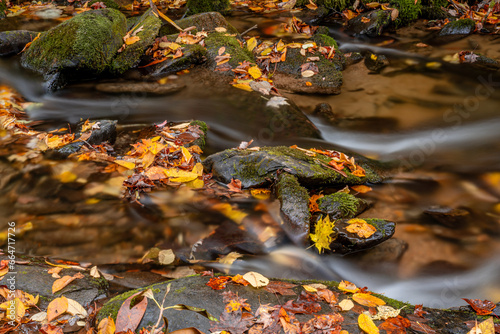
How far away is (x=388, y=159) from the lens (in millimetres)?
4820

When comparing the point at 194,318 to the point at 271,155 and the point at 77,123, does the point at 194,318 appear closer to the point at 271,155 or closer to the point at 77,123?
the point at 271,155

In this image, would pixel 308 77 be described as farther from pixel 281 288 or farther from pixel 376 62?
pixel 281 288

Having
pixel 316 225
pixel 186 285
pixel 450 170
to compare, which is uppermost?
pixel 186 285

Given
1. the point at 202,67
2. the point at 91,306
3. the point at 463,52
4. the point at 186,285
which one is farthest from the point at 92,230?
the point at 463,52

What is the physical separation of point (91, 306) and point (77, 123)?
3.64 metres

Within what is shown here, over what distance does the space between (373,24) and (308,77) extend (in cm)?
303

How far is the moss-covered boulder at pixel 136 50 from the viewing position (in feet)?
20.9

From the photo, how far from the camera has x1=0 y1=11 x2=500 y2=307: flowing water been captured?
3086 mm

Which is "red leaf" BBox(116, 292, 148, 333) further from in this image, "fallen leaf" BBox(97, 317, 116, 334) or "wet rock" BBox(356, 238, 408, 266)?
"wet rock" BBox(356, 238, 408, 266)

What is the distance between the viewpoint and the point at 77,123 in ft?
17.1

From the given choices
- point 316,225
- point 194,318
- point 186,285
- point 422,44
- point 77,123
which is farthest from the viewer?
point 422,44

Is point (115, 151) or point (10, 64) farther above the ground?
point (10, 64)

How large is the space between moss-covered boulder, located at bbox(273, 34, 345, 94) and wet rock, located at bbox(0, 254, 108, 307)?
4715 millimetres

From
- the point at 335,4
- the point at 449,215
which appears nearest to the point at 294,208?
the point at 449,215
